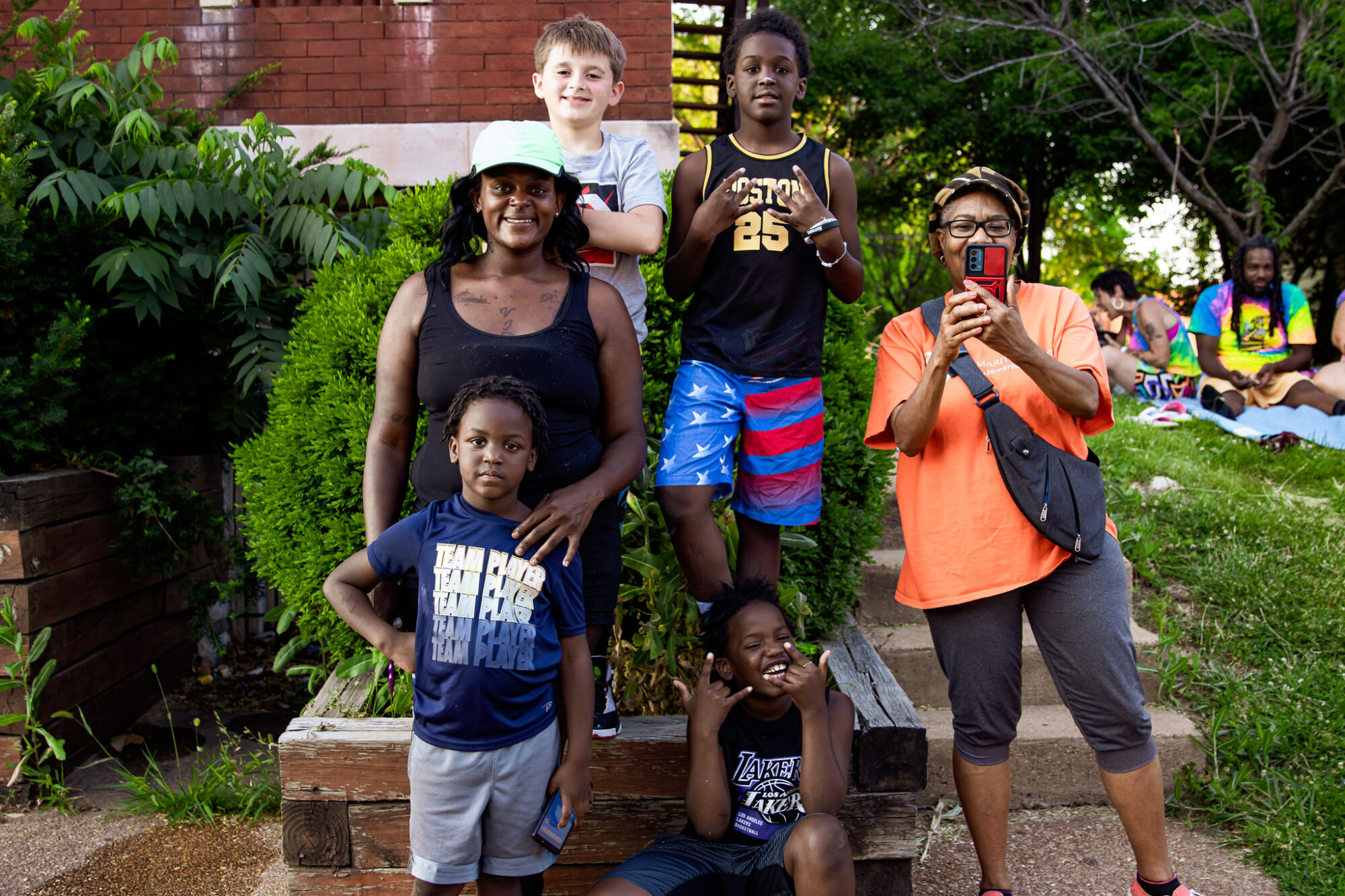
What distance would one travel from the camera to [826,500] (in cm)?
368

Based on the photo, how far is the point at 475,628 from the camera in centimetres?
212

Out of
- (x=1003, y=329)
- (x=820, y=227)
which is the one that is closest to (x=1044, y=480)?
(x=1003, y=329)

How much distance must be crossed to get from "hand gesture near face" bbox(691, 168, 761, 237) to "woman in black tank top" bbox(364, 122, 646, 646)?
41 cm

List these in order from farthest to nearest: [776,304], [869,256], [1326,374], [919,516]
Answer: [869,256], [1326,374], [776,304], [919,516]

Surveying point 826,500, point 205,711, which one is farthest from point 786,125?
point 205,711

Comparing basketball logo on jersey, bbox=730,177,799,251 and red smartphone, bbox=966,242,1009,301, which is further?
basketball logo on jersey, bbox=730,177,799,251

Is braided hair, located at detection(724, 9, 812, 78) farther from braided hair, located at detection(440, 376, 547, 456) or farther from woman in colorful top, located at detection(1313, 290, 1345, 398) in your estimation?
woman in colorful top, located at detection(1313, 290, 1345, 398)

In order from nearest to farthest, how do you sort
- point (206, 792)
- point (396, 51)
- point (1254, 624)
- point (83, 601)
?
point (206, 792), point (83, 601), point (1254, 624), point (396, 51)

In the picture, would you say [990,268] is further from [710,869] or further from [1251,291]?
[1251,291]

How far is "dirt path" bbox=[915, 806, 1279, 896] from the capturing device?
3150 millimetres

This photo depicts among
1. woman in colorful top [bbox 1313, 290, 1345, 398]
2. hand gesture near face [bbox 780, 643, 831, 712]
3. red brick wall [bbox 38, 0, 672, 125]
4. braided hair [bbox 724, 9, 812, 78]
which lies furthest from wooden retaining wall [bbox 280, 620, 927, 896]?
woman in colorful top [bbox 1313, 290, 1345, 398]

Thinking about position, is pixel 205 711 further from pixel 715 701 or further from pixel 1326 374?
pixel 1326 374

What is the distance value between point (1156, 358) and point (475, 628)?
810cm

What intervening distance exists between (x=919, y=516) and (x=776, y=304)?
770mm
